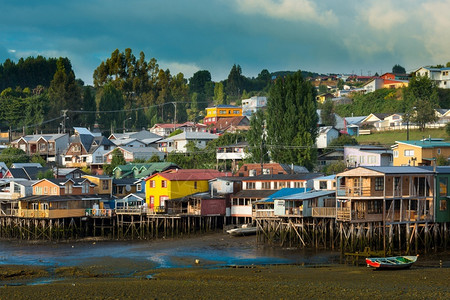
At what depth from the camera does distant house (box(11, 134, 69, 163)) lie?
418ft

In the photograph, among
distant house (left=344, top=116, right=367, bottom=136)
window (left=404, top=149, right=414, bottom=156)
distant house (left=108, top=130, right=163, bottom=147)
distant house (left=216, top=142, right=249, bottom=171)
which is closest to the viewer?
window (left=404, top=149, right=414, bottom=156)

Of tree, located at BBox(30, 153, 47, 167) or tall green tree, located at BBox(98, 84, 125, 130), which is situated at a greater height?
tall green tree, located at BBox(98, 84, 125, 130)

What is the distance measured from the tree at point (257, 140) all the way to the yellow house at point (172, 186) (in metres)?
16.7

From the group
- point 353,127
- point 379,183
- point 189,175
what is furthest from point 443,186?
point 353,127

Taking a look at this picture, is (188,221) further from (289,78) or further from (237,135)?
(237,135)

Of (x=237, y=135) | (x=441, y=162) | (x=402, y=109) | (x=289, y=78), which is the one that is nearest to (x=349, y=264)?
(x=441, y=162)

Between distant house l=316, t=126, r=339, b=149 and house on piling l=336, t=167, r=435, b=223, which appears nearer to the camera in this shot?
house on piling l=336, t=167, r=435, b=223

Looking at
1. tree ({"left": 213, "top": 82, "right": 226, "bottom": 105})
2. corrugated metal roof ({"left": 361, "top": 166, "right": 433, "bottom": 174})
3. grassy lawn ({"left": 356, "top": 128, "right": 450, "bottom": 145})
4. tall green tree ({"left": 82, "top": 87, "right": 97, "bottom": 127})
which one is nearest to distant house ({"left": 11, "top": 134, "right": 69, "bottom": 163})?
tall green tree ({"left": 82, "top": 87, "right": 97, "bottom": 127})

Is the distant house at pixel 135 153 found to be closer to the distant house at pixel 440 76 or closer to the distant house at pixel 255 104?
the distant house at pixel 255 104

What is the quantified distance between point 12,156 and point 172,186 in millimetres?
48923

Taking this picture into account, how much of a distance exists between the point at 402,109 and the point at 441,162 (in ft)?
180

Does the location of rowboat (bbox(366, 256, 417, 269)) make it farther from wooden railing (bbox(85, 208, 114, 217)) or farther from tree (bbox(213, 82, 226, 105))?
tree (bbox(213, 82, 226, 105))

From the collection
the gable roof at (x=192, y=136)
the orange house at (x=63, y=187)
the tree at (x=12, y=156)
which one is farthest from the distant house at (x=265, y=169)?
the tree at (x=12, y=156)

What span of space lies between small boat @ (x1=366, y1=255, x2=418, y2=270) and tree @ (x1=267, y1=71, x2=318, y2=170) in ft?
143
